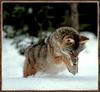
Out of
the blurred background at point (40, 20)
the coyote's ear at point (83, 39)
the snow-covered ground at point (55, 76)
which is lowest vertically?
the snow-covered ground at point (55, 76)

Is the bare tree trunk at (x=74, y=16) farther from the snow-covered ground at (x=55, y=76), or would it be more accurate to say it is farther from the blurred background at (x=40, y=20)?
the snow-covered ground at (x=55, y=76)

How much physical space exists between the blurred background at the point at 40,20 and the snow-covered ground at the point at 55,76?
74 mm

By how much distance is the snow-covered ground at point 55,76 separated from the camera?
2775mm

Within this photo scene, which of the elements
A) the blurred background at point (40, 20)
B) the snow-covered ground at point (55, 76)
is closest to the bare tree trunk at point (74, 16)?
the blurred background at point (40, 20)

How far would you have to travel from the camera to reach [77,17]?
2.87m

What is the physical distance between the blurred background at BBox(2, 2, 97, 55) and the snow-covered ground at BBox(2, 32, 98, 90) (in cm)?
7

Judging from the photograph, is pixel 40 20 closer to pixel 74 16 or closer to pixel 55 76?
pixel 74 16

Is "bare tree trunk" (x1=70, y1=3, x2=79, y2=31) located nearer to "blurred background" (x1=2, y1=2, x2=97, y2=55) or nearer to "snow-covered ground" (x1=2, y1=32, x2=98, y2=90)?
"blurred background" (x1=2, y1=2, x2=97, y2=55)

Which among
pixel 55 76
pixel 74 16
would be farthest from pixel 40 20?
pixel 55 76

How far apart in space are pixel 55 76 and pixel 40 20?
0.36 m

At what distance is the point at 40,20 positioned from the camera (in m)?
2.87

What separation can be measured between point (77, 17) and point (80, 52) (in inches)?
9.2

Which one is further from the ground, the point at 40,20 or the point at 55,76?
the point at 40,20

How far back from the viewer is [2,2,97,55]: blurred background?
111 inches
